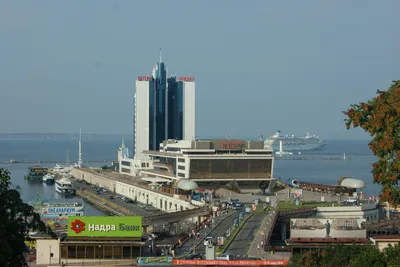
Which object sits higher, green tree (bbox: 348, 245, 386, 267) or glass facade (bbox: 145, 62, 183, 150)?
glass facade (bbox: 145, 62, 183, 150)

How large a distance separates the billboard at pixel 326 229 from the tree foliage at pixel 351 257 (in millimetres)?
5495

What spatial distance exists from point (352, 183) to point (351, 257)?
3994 cm

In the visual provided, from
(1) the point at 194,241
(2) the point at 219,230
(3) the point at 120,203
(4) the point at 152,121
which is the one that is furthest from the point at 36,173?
(1) the point at 194,241

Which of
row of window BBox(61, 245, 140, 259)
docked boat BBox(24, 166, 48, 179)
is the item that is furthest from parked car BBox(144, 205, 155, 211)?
docked boat BBox(24, 166, 48, 179)

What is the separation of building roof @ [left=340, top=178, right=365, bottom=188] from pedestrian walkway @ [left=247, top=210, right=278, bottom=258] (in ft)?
54.6

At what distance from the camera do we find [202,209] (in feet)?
171

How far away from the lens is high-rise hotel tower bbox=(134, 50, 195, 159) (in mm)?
121062

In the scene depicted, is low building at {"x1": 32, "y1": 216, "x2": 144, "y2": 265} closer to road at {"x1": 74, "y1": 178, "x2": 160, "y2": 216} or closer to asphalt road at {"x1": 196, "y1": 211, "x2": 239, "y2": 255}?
asphalt road at {"x1": 196, "y1": 211, "x2": 239, "y2": 255}

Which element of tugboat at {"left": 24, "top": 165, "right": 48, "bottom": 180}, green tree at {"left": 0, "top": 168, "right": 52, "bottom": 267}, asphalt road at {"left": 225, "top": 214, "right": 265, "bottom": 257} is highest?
green tree at {"left": 0, "top": 168, "right": 52, "bottom": 267}

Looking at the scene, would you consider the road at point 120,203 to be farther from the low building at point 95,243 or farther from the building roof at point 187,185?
the low building at point 95,243

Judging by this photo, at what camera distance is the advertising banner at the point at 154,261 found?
91.2ft

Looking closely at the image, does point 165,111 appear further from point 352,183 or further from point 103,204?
point 352,183

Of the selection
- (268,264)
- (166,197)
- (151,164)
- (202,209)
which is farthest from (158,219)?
(151,164)

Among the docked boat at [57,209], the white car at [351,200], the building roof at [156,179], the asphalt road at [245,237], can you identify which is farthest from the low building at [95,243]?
the building roof at [156,179]
